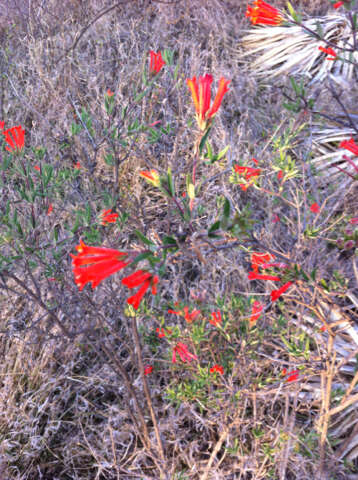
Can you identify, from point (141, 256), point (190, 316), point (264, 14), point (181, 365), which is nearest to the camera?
point (141, 256)

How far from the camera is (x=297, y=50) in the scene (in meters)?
3.76

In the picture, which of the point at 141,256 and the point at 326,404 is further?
the point at 326,404

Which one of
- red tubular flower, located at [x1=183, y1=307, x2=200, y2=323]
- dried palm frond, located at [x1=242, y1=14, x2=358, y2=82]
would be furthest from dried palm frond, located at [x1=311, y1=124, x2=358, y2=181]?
red tubular flower, located at [x1=183, y1=307, x2=200, y2=323]

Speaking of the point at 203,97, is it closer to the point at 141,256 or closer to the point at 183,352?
the point at 141,256

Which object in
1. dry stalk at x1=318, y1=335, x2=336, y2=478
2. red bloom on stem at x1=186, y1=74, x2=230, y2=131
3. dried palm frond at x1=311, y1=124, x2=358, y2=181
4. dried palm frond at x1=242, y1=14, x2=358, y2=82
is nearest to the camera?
red bloom on stem at x1=186, y1=74, x2=230, y2=131

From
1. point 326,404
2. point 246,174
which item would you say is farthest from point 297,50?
point 326,404

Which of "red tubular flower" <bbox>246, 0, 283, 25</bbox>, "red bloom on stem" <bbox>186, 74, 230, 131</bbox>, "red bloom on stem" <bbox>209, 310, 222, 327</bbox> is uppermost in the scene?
"red tubular flower" <bbox>246, 0, 283, 25</bbox>

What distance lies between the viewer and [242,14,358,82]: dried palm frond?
3.44 metres

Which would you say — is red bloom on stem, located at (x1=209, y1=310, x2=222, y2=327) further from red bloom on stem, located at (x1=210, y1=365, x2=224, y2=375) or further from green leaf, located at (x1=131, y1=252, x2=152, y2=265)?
green leaf, located at (x1=131, y1=252, x2=152, y2=265)

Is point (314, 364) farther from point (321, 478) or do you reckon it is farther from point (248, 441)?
point (248, 441)

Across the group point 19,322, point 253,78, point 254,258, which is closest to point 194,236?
point 254,258

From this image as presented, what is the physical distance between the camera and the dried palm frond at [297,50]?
344 centimetres

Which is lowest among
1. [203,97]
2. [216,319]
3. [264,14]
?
[216,319]

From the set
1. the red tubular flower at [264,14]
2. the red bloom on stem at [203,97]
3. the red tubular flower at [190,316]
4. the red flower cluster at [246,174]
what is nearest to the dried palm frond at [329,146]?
the red flower cluster at [246,174]
